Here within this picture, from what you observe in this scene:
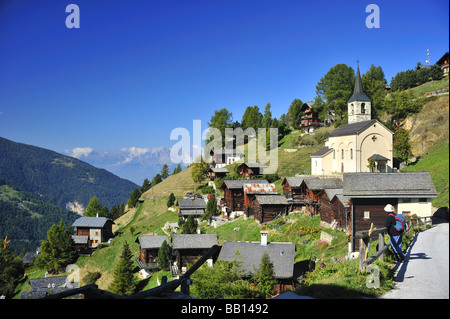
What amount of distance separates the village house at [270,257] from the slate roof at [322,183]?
546 inches

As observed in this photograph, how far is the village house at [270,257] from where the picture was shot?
25797mm

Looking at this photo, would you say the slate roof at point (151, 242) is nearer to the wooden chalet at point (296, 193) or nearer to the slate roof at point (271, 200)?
the slate roof at point (271, 200)

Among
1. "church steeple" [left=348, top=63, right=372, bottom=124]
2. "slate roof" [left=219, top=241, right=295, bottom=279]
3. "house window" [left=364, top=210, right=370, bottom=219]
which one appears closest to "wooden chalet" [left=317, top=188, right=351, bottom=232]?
"house window" [left=364, top=210, right=370, bottom=219]

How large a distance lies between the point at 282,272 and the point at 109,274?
91.7ft

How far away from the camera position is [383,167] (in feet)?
149

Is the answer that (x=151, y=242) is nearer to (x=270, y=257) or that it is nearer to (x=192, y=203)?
(x=192, y=203)

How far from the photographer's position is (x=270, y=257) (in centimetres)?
2725

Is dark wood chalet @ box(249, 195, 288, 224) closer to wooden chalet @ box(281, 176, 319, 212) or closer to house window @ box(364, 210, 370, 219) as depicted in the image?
wooden chalet @ box(281, 176, 319, 212)

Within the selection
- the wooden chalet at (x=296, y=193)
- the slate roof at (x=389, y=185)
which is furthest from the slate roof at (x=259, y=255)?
the wooden chalet at (x=296, y=193)

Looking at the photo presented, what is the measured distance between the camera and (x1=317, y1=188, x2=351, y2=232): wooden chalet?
2984cm

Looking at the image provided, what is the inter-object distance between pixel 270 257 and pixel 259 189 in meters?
22.2

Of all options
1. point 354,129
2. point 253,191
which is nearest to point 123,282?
point 253,191
